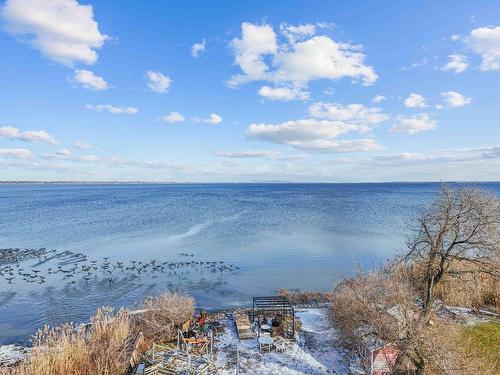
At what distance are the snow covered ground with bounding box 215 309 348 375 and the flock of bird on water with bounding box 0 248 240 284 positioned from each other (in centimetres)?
1681

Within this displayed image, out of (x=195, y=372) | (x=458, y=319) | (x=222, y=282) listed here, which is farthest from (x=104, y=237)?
(x=458, y=319)

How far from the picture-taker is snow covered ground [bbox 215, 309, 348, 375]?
56.0 feet

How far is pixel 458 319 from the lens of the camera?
75.3 feet

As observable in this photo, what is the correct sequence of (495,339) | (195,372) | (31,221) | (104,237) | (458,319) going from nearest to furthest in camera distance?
(195,372) → (495,339) → (458,319) → (104,237) → (31,221)

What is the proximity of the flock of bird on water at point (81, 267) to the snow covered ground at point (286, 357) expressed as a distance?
16813 millimetres

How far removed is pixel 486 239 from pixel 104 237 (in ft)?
172

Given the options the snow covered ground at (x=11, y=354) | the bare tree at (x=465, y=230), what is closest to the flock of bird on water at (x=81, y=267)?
the snow covered ground at (x=11, y=354)

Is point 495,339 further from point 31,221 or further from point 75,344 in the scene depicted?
point 31,221

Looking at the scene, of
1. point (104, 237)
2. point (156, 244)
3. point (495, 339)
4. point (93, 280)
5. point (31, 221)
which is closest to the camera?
point (495, 339)

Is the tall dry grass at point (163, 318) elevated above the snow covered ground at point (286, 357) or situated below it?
above

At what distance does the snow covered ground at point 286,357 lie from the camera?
Result: 17.1 metres

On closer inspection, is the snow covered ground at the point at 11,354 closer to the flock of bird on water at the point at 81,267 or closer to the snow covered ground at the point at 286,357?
the snow covered ground at the point at 286,357

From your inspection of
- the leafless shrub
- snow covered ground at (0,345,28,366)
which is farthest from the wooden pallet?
snow covered ground at (0,345,28,366)

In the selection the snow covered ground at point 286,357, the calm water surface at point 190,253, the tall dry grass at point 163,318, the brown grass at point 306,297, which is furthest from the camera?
the calm water surface at point 190,253
